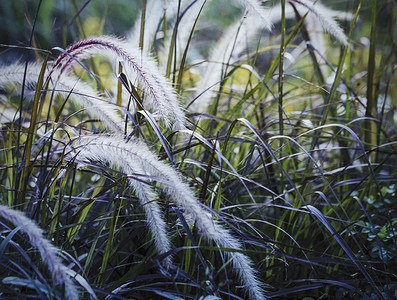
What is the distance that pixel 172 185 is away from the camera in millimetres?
787

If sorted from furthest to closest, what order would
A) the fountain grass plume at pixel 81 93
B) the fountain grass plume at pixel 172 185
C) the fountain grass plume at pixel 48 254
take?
1. the fountain grass plume at pixel 81 93
2. the fountain grass plume at pixel 172 185
3. the fountain grass plume at pixel 48 254

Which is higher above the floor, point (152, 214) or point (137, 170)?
point (137, 170)

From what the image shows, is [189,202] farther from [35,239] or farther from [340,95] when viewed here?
[340,95]

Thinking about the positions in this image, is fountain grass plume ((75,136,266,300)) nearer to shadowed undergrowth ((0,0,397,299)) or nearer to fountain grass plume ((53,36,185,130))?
shadowed undergrowth ((0,0,397,299))

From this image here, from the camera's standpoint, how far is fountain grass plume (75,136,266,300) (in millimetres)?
775

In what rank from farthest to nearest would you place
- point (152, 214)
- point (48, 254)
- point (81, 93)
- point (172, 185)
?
point (81, 93)
point (152, 214)
point (172, 185)
point (48, 254)

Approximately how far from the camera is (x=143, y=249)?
3.84 ft

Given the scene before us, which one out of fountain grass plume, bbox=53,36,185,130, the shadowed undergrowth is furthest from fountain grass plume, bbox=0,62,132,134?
fountain grass plume, bbox=53,36,185,130

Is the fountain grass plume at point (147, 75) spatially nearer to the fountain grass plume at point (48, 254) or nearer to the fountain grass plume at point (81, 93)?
the fountain grass plume at point (81, 93)

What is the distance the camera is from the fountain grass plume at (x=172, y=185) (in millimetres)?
775

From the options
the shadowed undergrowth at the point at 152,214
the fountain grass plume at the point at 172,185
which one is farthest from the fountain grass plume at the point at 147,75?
the fountain grass plume at the point at 172,185

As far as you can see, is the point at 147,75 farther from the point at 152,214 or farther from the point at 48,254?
the point at 48,254

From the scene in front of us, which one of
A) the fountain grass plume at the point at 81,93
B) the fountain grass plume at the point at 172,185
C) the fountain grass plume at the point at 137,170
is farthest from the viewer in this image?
the fountain grass plume at the point at 81,93

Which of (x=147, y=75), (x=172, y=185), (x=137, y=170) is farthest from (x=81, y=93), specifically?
(x=172, y=185)
